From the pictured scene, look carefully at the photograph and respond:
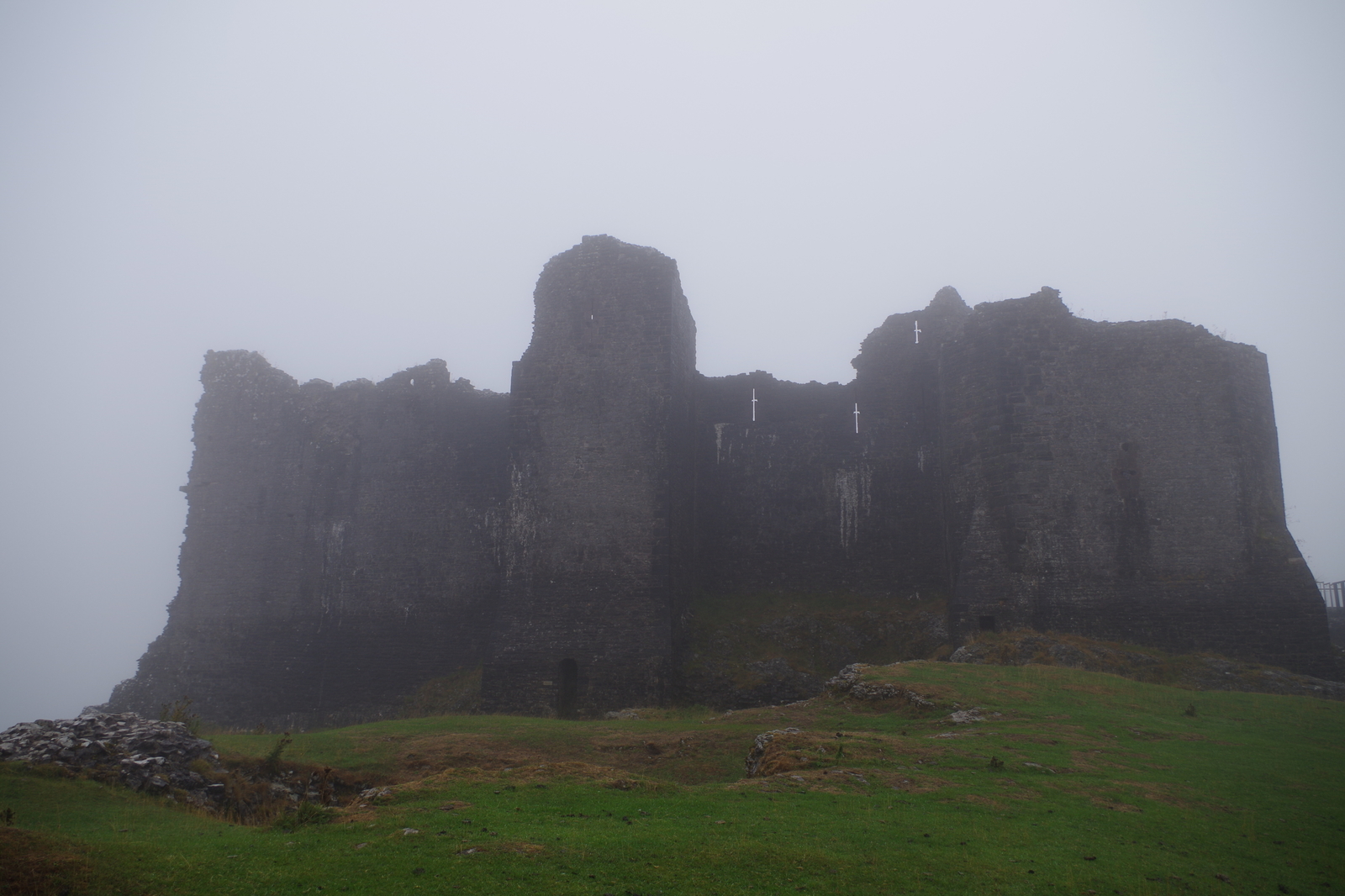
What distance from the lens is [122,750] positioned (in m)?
13.0

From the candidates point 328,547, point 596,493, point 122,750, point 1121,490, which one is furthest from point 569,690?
point 1121,490

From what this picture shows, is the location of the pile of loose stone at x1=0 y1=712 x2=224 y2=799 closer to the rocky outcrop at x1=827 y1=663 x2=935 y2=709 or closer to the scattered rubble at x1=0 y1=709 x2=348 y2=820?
the scattered rubble at x1=0 y1=709 x2=348 y2=820

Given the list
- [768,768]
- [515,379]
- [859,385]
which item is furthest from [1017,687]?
[515,379]

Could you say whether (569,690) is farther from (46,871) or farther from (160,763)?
(46,871)

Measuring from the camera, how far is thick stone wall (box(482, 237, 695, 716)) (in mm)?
22656

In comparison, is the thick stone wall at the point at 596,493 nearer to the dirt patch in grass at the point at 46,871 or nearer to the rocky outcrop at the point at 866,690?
the rocky outcrop at the point at 866,690

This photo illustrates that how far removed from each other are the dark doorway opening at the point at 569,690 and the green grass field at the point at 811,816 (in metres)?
6.35

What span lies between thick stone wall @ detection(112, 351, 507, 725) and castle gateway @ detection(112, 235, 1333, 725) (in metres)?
0.09

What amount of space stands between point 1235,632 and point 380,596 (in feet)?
73.9

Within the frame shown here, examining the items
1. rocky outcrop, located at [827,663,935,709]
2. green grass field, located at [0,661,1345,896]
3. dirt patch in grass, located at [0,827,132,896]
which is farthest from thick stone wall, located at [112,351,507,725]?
dirt patch in grass, located at [0,827,132,896]

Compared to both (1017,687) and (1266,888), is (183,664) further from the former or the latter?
(1266,888)

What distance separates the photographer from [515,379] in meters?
25.5

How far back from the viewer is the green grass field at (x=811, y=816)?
25.9ft

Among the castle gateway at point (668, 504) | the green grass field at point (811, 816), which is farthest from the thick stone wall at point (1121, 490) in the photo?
the green grass field at point (811, 816)
